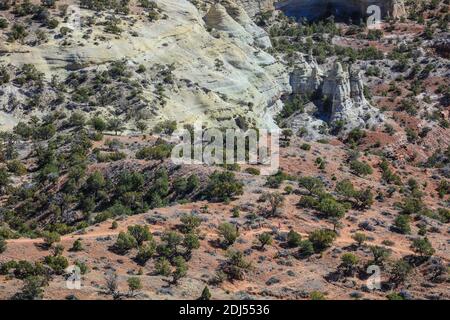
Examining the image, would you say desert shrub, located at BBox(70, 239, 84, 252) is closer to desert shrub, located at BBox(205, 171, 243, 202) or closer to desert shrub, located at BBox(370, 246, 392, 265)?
desert shrub, located at BBox(205, 171, 243, 202)

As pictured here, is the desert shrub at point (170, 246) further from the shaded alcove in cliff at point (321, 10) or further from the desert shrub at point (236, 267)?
the shaded alcove in cliff at point (321, 10)

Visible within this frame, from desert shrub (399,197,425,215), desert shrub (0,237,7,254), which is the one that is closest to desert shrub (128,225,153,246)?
desert shrub (0,237,7,254)

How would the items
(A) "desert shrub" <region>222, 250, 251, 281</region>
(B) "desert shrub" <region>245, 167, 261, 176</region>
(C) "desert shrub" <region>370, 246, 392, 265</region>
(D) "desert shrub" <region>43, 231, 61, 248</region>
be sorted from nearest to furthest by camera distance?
(A) "desert shrub" <region>222, 250, 251, 281</region>, (D) "desert shrub" <region>43, 231, 61, 248</region>, (C) "desert shrub" <region>370, 246, 392, 265</region>, (B) "desert shrub" <region>245, 167, 261, 176</region>

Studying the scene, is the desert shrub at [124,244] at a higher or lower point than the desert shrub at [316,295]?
higher

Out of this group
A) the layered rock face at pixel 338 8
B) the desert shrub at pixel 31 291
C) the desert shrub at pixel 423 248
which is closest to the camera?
the desert shrub at pixel 31 291

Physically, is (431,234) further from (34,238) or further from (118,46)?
(118,46)

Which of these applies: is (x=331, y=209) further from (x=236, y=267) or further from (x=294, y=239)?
(x=236, y=267)

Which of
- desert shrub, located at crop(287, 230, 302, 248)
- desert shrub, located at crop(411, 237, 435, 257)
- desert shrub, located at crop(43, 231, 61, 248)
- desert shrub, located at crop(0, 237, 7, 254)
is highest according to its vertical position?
desert shrub, located at crop(0, 237, 7, 254)

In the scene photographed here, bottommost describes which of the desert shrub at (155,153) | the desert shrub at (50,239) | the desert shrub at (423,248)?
the desert shrub at (155,153)

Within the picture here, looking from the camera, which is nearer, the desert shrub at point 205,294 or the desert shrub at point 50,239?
the desert shrub at point 205,294

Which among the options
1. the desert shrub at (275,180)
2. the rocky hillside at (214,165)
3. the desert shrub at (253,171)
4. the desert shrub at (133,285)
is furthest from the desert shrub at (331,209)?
the desert shrub at (133,285)
